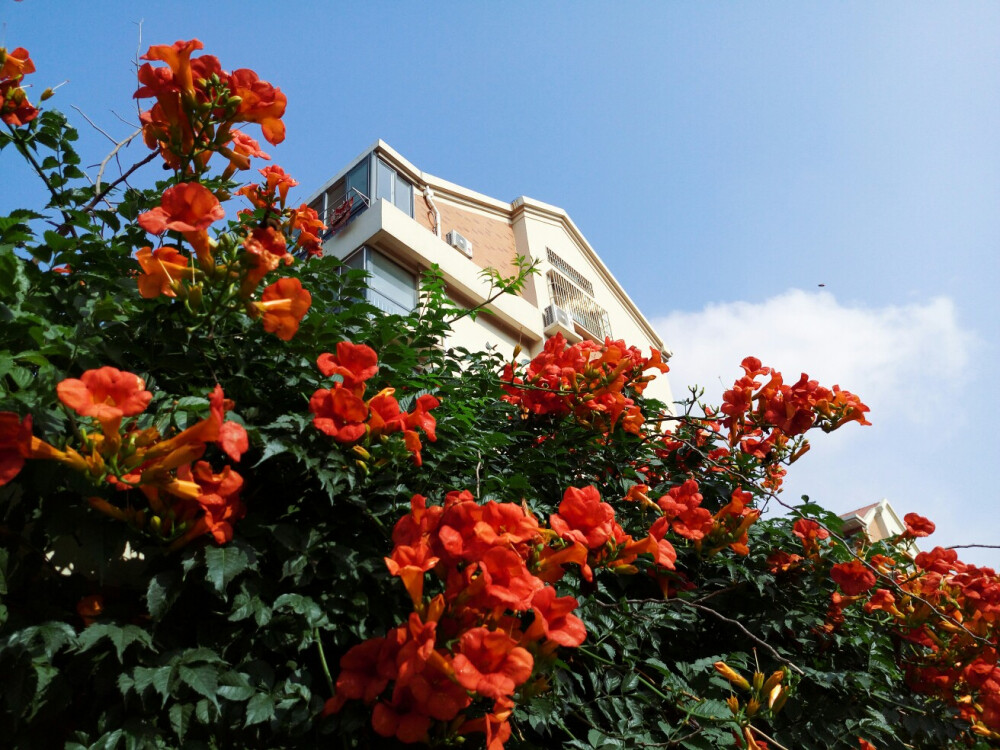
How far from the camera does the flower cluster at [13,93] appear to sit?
7.42 ft

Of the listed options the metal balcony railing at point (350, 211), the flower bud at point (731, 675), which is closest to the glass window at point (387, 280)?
the metal balcony railing at point (350, 211)

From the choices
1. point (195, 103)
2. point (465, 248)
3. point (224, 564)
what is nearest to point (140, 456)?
point (224, 564)

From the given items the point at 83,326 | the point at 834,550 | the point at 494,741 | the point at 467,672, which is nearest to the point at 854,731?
the point at 834,550

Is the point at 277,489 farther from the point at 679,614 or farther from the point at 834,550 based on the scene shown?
the point at 834,550

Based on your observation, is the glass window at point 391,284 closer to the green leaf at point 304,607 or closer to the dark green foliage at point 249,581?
the dark green foliage at point 249,581

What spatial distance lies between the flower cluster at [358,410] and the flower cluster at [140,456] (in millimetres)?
272

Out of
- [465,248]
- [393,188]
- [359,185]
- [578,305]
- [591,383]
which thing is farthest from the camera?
[578,305]

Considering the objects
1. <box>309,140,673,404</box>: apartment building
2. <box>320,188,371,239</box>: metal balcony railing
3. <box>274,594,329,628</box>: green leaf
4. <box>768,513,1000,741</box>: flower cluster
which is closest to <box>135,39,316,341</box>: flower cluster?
<box>274,594,329,628</box>: green leaf

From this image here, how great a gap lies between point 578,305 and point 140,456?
13436 millimetres

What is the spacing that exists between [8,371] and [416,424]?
3.14 feet

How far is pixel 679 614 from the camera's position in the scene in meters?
2.56

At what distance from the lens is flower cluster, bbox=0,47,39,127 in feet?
7.42

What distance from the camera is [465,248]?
1159 centimetres

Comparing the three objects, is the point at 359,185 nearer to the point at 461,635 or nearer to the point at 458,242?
the point at 458,242
